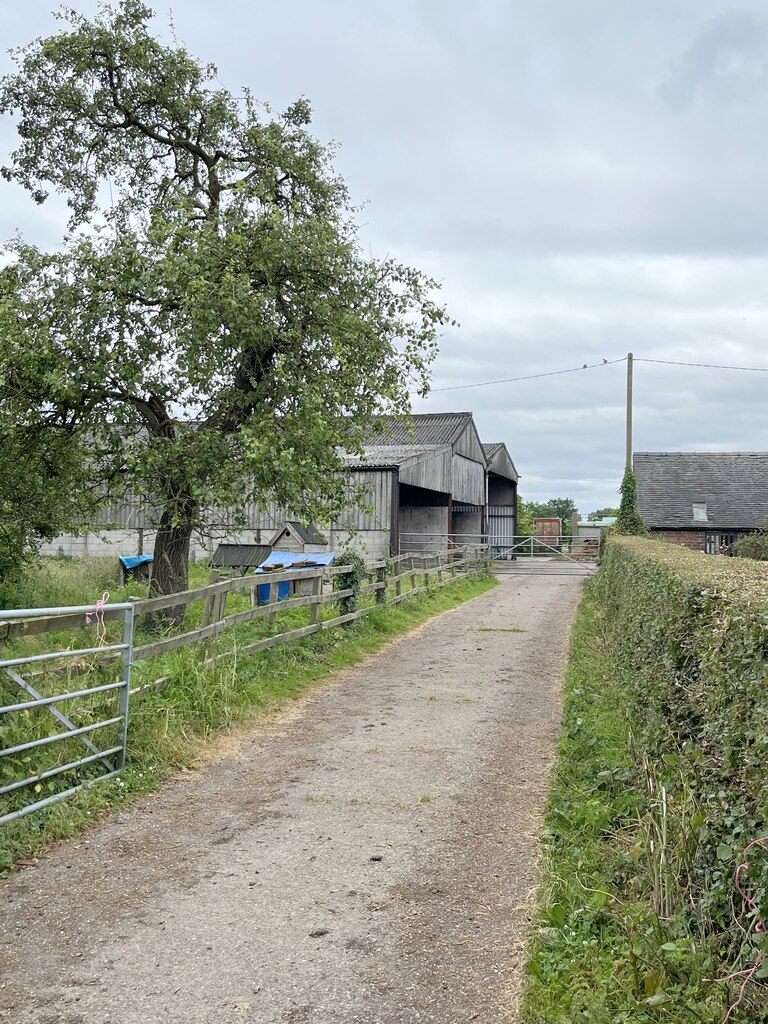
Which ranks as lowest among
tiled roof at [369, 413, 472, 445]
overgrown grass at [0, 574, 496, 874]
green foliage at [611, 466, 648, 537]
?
overgrown grass at [0, 574, 496, 874]

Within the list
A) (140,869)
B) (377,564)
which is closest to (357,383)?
(377,564)

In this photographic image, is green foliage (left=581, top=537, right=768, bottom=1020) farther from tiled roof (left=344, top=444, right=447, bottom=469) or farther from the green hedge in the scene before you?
tiled roof (left=344, top=444, right=447, bottom=469)

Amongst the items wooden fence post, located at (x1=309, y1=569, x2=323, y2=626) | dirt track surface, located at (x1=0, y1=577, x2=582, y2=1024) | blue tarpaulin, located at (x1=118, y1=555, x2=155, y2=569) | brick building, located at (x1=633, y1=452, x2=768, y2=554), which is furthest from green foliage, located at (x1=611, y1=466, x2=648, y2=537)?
dirt track surface, located at (x1=0, y1=577, x2=582, y2=1024)

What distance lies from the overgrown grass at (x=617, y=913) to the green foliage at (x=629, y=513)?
22.7 metres

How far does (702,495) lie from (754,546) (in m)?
11.0

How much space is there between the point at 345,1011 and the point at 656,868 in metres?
1.59

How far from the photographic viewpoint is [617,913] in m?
4.07

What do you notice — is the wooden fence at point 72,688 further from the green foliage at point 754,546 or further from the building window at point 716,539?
the building window at point 716,539

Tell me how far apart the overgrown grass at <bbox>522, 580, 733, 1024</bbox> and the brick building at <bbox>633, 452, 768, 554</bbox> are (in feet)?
94.1

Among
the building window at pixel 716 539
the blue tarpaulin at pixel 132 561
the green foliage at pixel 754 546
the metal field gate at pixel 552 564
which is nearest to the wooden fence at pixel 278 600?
the blue tarpaulin at pixel 132 561

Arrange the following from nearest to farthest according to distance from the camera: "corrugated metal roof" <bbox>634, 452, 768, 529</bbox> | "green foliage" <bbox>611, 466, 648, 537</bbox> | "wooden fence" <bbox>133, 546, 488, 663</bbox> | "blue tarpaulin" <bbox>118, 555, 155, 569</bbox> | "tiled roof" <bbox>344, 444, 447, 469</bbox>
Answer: "wooden fence" <bbox>133, 546, 488, 663</bbox>
"blue tarpaulin" <bbox>118, 555, 155, 569</bbox>
"tiled roof" <bbox>344, 444, 447, 469</bbox>
"green foliage" <bbox>611, 466, 648, 537</bbox>
"corrugated metal roof" <bbox>634, 452, 768, 529</bbox>

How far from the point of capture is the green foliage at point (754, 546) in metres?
25.8

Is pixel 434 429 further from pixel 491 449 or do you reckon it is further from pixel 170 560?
pixel 170 560

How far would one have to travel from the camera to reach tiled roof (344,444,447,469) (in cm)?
2716
